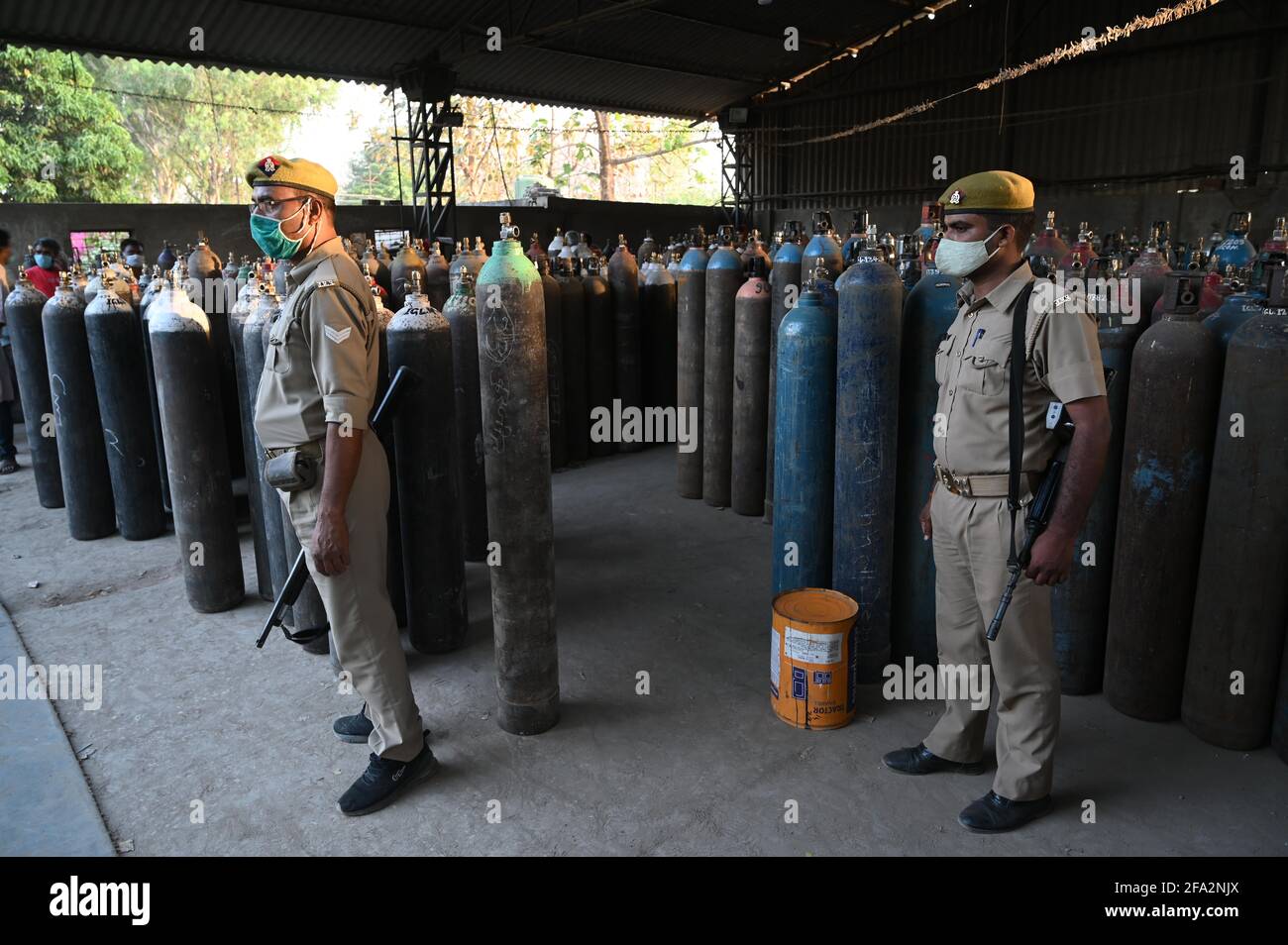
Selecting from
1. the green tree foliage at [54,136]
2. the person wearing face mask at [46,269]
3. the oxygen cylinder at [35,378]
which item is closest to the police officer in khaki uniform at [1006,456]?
the oxygen cylinder at [35,378]

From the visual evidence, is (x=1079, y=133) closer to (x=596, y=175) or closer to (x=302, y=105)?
(x=596, y=175)

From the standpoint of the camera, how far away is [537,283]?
115 inches

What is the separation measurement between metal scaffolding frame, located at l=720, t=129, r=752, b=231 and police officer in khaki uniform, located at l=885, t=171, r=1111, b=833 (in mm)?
17214

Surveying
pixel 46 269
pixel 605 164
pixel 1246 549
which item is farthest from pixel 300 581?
pixel 605 164

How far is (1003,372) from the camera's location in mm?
2438

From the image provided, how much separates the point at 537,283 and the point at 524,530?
34.9 inches

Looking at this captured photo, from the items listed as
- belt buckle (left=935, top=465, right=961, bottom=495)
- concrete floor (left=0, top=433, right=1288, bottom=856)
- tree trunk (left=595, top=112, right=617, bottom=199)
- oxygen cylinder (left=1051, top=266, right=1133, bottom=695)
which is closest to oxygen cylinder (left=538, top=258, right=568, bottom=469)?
concrete floor (left=0, top=433, right=1288, bottom=856)

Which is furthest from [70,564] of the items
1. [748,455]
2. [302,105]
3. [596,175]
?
[302,105]

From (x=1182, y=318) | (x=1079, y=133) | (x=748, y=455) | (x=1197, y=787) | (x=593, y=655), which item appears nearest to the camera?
(x=1197, y=787)

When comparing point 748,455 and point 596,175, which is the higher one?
point 596,175

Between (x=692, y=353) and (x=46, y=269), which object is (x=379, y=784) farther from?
(x=46, y=269)

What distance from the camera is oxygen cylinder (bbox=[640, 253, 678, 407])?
765cm

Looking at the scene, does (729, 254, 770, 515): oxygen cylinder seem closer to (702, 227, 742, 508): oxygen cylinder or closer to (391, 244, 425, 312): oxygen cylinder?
(702, 227, 742, 508): oxygen cylinder

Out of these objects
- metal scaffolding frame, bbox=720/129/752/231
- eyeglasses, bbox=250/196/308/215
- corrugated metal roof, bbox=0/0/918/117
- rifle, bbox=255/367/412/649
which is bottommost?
rifle, bbox=255/367/412/649
